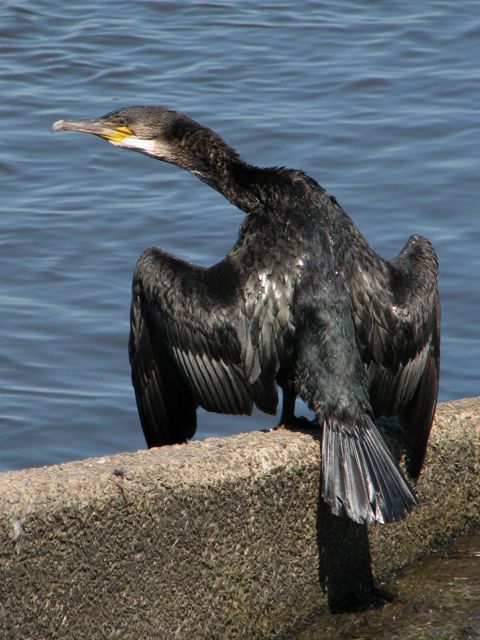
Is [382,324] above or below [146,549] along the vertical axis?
above

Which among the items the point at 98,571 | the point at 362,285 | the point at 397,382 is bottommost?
the point at 98,571

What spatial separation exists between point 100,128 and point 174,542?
7.30 ft

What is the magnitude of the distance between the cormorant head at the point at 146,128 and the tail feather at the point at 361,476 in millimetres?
1590

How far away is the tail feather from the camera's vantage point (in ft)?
12.1

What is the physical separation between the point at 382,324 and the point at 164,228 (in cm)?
377

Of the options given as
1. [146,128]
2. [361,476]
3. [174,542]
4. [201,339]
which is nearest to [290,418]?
[201,339]

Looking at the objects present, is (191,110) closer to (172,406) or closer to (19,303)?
(19,303)

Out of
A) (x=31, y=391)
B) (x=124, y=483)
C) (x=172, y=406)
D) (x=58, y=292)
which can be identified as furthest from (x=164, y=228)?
(x=124, y=483)

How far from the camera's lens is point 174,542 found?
348 cm

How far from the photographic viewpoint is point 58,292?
711 cm

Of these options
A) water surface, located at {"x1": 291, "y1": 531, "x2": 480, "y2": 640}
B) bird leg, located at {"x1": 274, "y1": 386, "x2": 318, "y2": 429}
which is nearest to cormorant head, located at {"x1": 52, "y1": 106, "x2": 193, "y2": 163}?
bird leg, located at {"x1": 274, "y1": 386, "x2": 318, "y2": 429}

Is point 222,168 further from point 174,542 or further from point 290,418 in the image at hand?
point 174,542

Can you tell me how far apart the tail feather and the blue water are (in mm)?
2212

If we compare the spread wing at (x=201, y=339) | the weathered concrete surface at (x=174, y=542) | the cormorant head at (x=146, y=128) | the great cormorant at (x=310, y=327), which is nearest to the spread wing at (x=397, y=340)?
the great cormorant at (x=310, y=327)
